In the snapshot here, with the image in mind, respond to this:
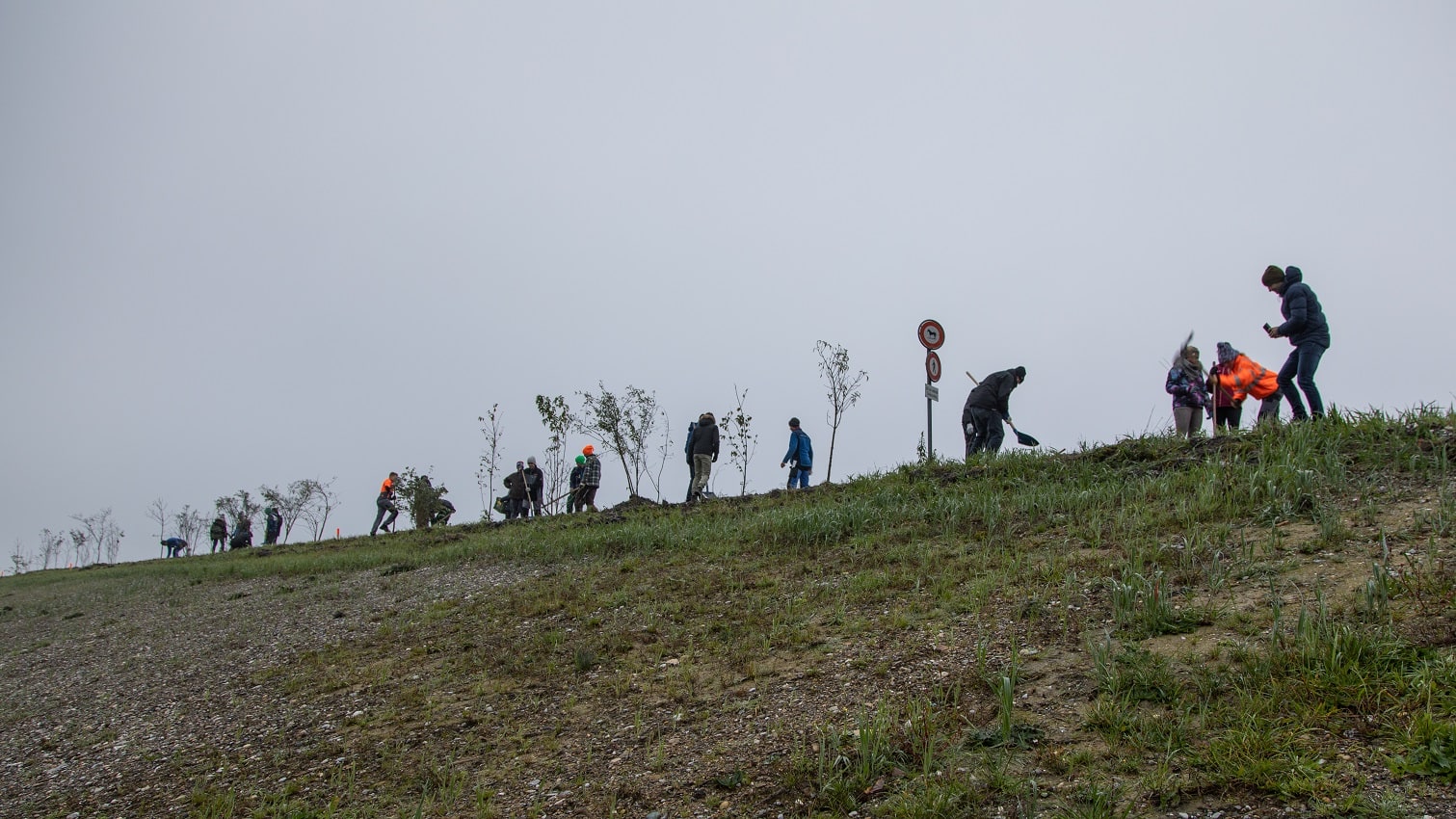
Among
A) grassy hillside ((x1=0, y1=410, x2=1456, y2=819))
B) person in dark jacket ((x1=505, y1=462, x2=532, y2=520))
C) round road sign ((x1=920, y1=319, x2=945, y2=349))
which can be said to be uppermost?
round road sign ((x1=920, y1=319, x2=945, y2=349))

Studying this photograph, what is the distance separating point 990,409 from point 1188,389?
2528 mm

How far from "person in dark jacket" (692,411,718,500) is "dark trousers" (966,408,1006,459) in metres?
5.21

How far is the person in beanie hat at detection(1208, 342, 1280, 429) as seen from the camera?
32.4 ft

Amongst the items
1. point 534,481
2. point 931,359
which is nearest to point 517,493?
point 534,481

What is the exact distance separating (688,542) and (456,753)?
4.80 meters

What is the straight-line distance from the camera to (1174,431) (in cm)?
952

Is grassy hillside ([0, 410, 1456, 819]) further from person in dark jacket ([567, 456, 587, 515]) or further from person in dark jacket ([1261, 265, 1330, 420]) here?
person in dark jacket ([567, 456, 587, 515])

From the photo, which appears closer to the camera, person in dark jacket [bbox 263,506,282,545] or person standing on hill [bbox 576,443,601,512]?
person standing on hill [bbox 576,443,601,512]

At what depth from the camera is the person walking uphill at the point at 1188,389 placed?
10477mm

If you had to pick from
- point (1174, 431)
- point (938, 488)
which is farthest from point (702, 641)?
point (1174, 431)

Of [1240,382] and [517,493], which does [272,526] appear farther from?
[1240,382]

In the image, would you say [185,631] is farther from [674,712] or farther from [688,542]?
[674,712]

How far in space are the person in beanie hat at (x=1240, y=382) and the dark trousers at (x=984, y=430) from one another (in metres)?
2.71

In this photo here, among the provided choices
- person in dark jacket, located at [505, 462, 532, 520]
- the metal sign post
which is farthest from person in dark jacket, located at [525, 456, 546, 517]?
the metal sign post
